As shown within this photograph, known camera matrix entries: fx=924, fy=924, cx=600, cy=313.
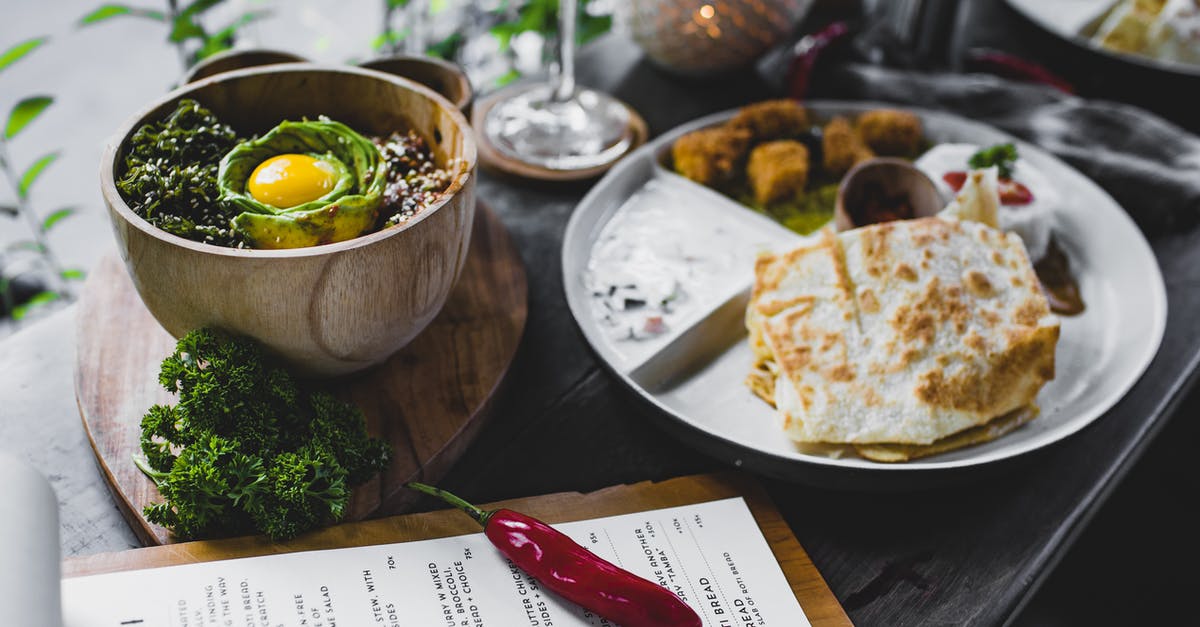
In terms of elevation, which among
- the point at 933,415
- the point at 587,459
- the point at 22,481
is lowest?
the point at 587,459

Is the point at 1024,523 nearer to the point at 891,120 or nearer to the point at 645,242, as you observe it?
the point at 645,242

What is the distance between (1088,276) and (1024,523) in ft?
2.38

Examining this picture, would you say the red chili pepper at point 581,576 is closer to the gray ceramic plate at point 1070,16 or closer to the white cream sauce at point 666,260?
the white cream sauce at point 666,260

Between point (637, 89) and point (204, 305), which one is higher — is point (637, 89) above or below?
below

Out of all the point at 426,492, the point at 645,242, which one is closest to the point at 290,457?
the point at 426,492

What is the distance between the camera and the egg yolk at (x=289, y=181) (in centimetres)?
140

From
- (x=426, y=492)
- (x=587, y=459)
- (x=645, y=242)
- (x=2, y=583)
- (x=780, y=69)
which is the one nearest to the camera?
(x=2, y=583)

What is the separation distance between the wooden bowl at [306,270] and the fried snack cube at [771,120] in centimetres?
91

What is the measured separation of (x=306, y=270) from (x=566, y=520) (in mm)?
521

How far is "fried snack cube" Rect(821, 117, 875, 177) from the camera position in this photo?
2.16 m

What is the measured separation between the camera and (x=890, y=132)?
222cm

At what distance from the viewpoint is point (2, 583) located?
39.0 inches

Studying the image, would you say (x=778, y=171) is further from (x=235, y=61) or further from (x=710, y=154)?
(x=235, y=61)

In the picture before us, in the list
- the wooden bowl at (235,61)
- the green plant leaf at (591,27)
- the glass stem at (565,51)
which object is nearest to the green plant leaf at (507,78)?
the green plant leaf at (591,27)
